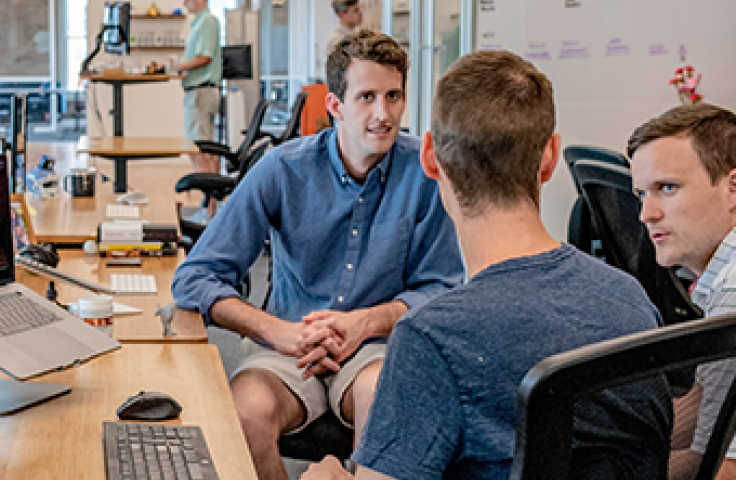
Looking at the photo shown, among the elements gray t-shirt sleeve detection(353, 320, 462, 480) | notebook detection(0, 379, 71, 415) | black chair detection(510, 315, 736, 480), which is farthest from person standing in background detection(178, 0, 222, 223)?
black chair detection(510, 315, 736, 480)

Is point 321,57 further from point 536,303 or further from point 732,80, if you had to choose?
point 536,303

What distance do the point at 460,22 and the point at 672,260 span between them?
12.9ft

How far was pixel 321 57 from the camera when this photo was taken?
10266 millimetres

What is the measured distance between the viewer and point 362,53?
2102 mm

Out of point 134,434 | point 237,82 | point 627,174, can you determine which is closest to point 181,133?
point 237,82

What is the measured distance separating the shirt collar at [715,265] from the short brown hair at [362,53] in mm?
933

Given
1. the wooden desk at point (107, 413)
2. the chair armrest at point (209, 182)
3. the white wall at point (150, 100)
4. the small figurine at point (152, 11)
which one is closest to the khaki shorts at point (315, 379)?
the wooden desk at point (107, 413)

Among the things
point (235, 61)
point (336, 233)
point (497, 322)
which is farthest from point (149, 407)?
point (235, 61)

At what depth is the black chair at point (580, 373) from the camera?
2.23 feet

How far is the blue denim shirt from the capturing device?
2.07m

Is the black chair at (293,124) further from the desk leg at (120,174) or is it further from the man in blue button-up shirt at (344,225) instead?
the man in blue button-up shirt at (344,225)

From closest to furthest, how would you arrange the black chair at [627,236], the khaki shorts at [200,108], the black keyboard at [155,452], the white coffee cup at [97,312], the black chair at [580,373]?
the black chair at [580,373] < the black keyboard at [155,452] < the white coffee cup at [97,312] < the black chair at [627,236] < the khaki shorts at [200,108]

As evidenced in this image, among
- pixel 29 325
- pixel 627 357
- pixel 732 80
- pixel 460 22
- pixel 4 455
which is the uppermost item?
pixel 460 22

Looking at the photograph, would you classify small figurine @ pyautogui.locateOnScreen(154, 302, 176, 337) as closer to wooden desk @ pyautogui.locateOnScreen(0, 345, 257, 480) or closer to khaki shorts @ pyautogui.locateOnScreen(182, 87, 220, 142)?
wooden desk @ pyautogui.locateOnScreen(0, 345, 257, 480)
